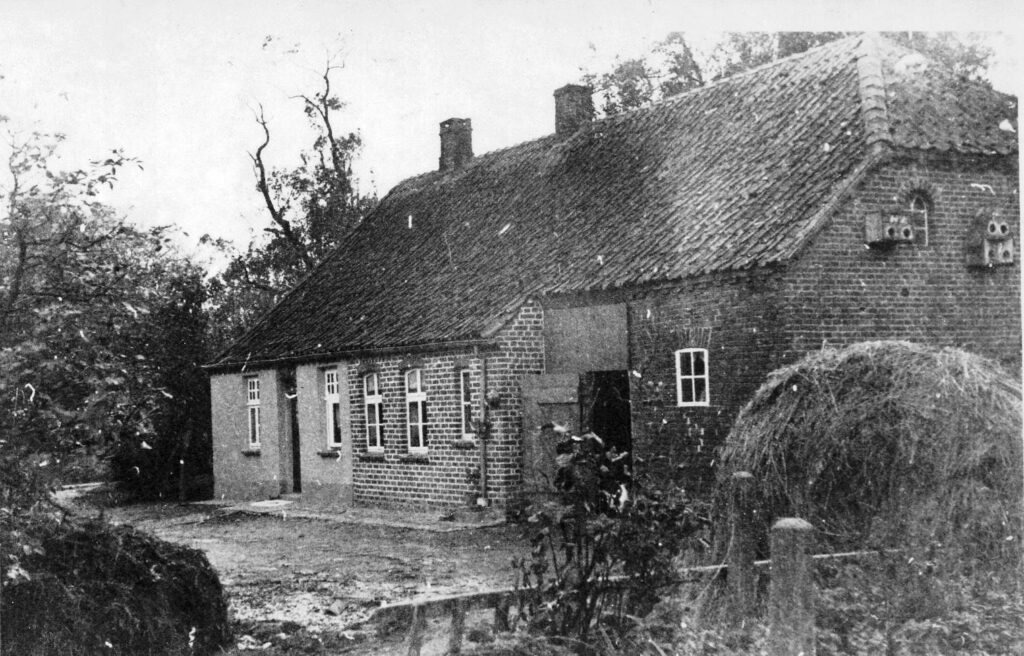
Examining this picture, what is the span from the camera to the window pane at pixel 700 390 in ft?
47.4

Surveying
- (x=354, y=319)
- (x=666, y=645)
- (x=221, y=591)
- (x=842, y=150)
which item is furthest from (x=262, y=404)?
(x=666, y=645)

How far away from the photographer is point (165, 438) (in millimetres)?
26578

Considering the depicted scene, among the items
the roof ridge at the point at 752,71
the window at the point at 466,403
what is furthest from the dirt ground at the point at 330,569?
the roof ridge at the point at 752,71

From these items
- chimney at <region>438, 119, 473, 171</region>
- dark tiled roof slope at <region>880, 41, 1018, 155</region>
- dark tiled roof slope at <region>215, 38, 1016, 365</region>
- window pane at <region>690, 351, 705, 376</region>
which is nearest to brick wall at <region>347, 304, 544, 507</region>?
dark tiled roof slope at <region>215, 38, 1016, 365</region>

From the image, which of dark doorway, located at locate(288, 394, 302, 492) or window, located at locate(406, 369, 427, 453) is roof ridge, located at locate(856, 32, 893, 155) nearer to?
window, located at locate(406, 369, 427, 453)

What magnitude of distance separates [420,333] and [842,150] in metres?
7.53

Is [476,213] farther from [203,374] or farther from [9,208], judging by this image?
[9,208]

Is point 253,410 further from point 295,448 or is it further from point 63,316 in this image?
point 63,316

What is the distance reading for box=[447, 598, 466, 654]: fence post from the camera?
6.45m

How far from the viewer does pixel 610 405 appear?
658 inches

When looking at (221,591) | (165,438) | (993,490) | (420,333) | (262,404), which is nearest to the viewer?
(993,490)

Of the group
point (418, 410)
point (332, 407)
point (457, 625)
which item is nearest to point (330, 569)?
point (418, 410)

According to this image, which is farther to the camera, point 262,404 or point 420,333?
point 262,404

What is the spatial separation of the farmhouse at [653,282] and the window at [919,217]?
0.02 meters
